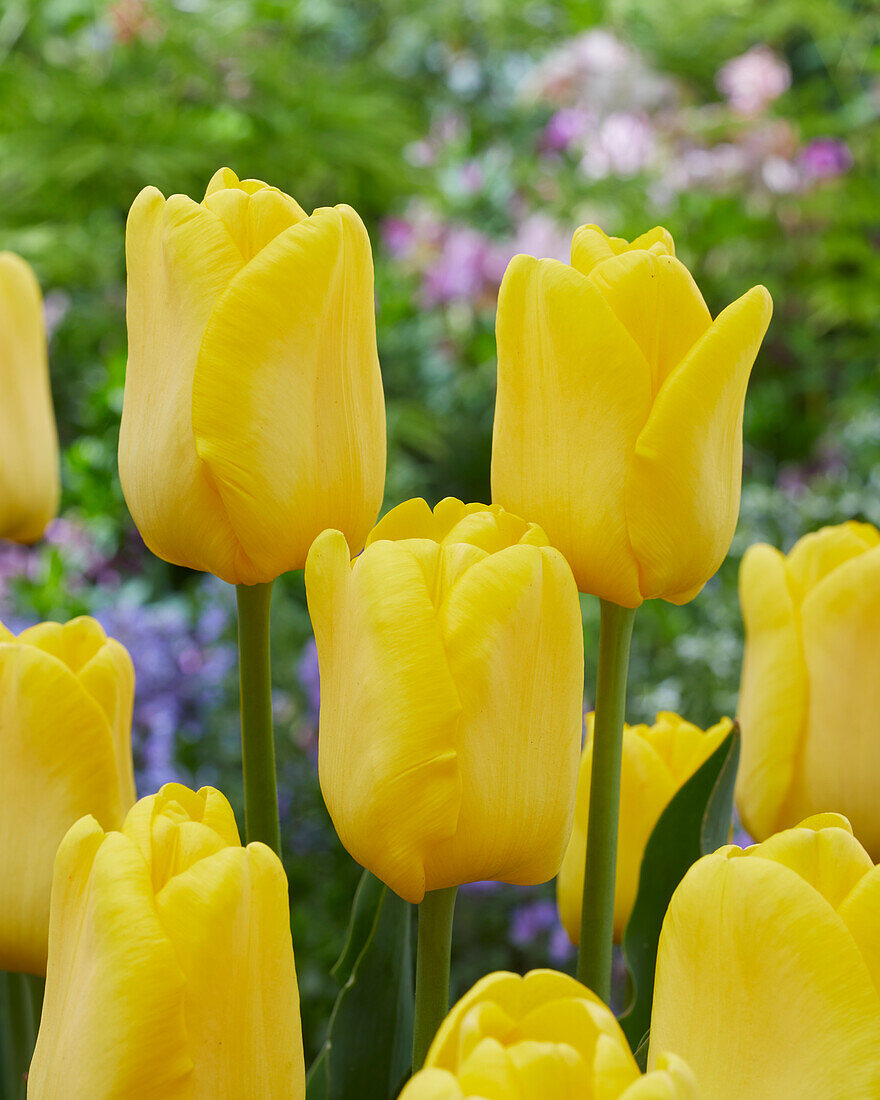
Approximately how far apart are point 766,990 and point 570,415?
162mm

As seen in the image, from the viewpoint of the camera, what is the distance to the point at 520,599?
0.29 m

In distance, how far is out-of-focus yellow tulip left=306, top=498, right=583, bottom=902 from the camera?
0.95 feet

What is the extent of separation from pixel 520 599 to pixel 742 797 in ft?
0.63

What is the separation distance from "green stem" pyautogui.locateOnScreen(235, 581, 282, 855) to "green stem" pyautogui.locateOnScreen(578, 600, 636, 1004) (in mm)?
93

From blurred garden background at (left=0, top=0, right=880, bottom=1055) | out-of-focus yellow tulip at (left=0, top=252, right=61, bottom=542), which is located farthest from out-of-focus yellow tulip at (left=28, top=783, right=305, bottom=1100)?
blurred garden background at (left=0, top=0, right=880, bottom=1055)

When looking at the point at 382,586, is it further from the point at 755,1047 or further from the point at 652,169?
the point at 652,169

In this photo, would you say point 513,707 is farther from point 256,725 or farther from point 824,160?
point 824,160

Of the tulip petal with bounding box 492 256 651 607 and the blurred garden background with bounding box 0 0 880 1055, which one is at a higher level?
the tulip petal with bounding box 492 256 651 607

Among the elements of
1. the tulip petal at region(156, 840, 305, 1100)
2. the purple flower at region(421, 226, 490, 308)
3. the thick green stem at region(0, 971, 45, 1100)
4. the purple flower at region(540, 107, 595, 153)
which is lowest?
the purple flower at region(421, 226, 490, 308)

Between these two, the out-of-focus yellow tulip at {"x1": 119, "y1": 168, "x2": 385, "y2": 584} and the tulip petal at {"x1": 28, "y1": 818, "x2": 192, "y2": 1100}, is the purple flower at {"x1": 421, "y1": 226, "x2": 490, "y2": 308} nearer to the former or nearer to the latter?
the out-of-focus yellow tulip at {"x1": 119, "y1": 168, "x2": 385, "y2": 584}

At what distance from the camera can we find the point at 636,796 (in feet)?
1.50

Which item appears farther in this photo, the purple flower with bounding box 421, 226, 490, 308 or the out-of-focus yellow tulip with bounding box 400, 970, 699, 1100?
the purple flower with bounding box 421, 226, 490, 308

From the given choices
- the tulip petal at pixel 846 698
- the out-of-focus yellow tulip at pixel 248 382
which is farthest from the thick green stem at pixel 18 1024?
the tulip petal at pixel 846 698

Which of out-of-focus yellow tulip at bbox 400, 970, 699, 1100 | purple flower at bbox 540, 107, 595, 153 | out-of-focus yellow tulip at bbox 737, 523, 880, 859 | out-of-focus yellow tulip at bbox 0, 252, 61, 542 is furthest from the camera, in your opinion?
purple flower at bbox 540, 107, 595, 153
